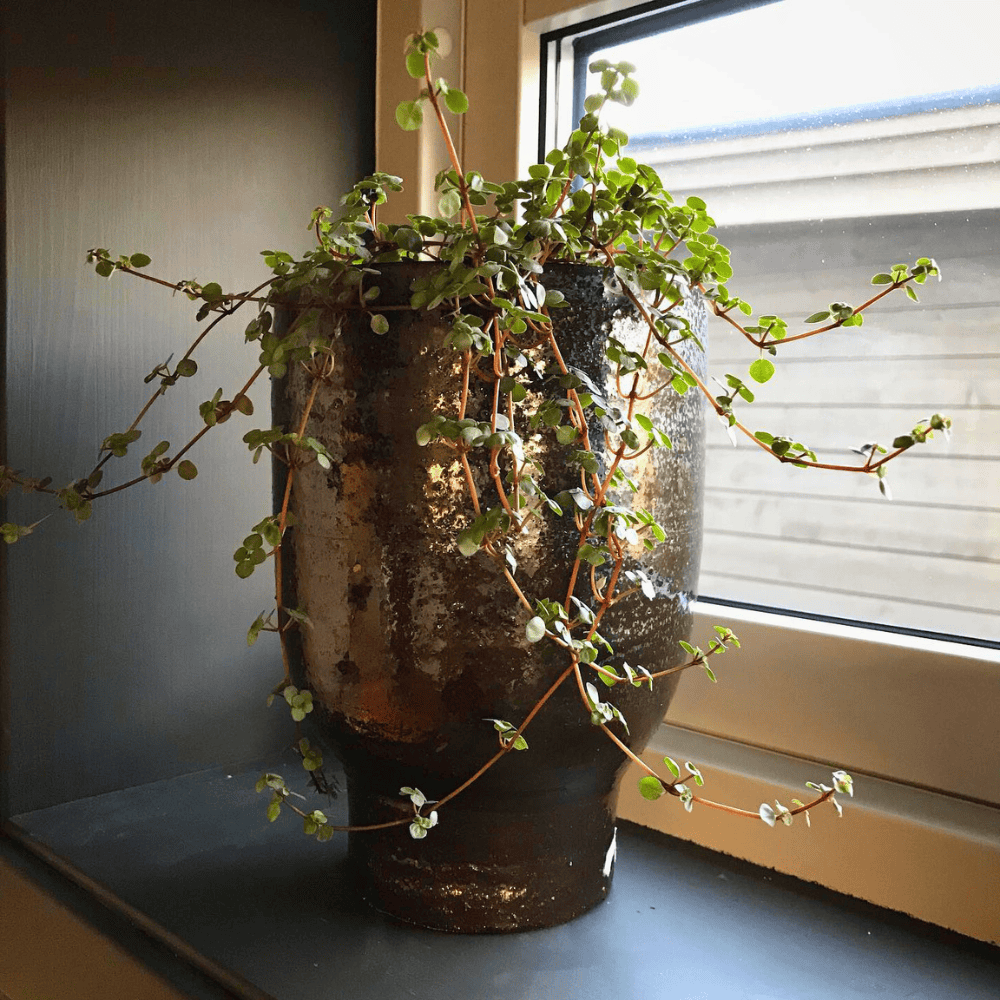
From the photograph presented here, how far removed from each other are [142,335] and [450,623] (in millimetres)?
563

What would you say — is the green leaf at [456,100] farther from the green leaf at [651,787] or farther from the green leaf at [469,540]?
the green leaf at [651,787]

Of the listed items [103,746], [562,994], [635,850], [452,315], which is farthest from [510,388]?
[103,746]

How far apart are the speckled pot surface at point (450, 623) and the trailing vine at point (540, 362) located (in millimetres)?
12

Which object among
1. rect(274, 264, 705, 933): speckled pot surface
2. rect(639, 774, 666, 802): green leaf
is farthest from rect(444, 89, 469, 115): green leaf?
rect(639, 774, 666, 802): green leaf

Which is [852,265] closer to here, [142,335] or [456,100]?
[456,100]

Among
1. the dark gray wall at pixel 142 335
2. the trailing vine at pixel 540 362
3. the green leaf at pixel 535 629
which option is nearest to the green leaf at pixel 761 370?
the trailing vine at pixel 540 362

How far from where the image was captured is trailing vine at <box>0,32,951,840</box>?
0.61 meters

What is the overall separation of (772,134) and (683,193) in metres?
0.11

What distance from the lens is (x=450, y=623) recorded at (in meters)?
0.68

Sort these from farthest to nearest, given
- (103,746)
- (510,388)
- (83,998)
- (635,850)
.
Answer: (103,746) → (635,850) → (83,998) → (510,388)

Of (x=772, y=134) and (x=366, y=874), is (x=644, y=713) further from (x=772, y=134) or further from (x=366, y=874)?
(x=772, y=134)

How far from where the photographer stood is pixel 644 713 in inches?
29.3

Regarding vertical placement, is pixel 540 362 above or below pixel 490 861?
above

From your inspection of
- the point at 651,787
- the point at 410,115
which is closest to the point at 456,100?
the point at 410,115
